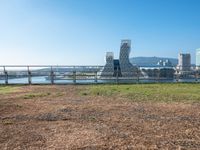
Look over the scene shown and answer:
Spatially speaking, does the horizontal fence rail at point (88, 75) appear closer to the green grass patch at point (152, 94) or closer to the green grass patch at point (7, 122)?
the green grass patch at point (152, 94)

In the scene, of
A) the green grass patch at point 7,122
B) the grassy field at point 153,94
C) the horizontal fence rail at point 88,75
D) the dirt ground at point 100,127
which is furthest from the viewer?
the horizontal fence rail at point 88,75

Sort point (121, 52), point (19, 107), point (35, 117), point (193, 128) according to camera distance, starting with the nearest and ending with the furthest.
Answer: point (193, 128)
point (35, 117)
point (19, 107)
point (121, 52)

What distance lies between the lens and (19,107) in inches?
423

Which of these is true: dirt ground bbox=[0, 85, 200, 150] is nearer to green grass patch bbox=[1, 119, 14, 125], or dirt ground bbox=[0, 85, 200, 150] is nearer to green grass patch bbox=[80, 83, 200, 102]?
green grass patch bbox=[1, 119, 14, 125]

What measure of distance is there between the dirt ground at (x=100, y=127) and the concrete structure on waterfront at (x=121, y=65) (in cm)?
1502

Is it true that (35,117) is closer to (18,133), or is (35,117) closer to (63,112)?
(63,112)

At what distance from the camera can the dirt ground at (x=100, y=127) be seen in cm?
600

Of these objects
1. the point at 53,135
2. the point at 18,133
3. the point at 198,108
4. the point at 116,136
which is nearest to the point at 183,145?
the point at 116,136

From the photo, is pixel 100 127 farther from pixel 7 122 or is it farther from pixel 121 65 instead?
pixel 121 65

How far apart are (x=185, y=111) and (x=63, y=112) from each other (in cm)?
323

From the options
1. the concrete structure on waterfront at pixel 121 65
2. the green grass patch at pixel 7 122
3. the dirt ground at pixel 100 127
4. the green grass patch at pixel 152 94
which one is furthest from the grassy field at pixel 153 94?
the concrete structure on waterfront at pixel 121 65

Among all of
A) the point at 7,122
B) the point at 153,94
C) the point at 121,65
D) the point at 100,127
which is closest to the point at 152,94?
the point at 153,94

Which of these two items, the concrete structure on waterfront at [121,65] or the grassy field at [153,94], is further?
the concrete structure on waterfront at [121,65]

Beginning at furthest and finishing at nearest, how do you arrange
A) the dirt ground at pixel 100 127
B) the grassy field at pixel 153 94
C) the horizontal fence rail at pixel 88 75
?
the horizontal fence rail at pixel 88 75 → the grassy field at pixel 153 94 → the dirt ground at pixel 100 127
